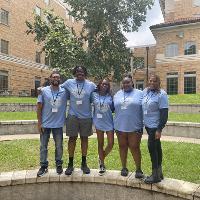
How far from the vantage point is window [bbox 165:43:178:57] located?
36.9 m

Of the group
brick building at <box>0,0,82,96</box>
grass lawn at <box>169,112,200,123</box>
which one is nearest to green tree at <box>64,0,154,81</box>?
brick building at <box>0,0,82,96</box>

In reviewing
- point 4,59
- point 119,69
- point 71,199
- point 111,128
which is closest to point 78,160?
point 71,199

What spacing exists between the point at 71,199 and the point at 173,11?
36.8 meters

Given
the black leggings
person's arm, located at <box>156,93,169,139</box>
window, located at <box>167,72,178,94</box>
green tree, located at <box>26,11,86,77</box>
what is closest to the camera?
person's arm, located at <box>156,93,169,139</box>

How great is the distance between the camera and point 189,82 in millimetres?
35812

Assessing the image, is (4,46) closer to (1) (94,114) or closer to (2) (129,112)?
(1) (94,114)

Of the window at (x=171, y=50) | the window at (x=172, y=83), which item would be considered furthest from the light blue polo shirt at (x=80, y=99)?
the window at (x=171, y=50)

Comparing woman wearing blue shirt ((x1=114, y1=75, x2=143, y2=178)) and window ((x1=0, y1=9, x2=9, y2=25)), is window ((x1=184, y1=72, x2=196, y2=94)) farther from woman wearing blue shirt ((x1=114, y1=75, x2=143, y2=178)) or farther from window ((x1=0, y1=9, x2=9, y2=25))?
woman wearing blue shirt ((x1=114, y1=75, x2=143, y2=178))

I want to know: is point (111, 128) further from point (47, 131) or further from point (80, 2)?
point (80, 2)

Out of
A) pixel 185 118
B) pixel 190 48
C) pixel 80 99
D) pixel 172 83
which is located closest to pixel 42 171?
pixel 80 99

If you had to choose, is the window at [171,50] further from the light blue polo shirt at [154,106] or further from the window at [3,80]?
the light blue polo shirt at [154,106]

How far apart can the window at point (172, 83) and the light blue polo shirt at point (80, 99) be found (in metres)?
30.3

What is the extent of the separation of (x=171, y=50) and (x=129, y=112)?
105 feet

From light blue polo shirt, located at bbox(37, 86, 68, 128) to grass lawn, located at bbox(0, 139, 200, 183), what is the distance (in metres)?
2.13
